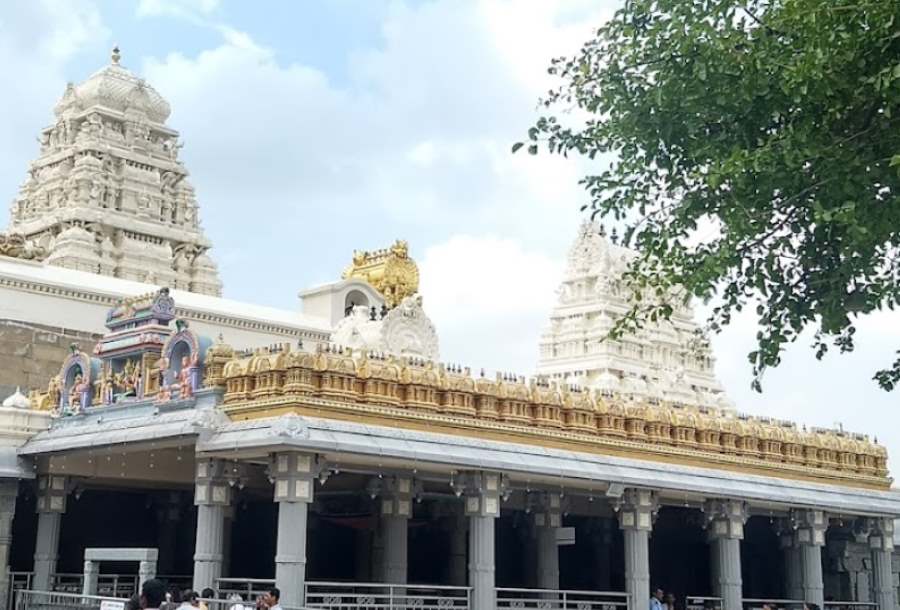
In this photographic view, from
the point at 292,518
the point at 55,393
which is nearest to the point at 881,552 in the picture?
the point at 292,518

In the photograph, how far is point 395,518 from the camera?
2598 centimetres

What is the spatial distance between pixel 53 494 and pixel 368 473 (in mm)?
7740

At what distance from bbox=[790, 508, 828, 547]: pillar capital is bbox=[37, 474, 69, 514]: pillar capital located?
1805 centimetres

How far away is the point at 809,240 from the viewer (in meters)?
18.0

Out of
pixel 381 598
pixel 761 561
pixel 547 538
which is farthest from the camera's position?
pixel 761 561

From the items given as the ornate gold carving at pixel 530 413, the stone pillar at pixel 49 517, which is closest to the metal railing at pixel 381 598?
the ornate gold carving at pixel 530 413

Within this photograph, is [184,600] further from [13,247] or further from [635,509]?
[13,247]

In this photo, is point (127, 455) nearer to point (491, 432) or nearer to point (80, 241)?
point (491, 432)

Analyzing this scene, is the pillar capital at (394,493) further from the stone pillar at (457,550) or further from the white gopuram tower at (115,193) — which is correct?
the white gopuram tower at (115,193)

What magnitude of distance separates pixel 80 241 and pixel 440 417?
123 feet

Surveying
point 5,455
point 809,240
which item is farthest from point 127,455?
point 809,240

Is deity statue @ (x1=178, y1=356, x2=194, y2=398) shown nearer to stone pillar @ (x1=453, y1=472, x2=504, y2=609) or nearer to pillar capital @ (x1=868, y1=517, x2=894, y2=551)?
stone pillar @ (x1=453, y1=472, x2=504, y2=609)

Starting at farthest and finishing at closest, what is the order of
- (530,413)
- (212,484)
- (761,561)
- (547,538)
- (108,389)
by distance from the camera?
(761,561) < (547,538) < (108,389) < (530,413) < (212,484)

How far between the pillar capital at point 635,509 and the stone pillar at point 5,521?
13.3 meters
